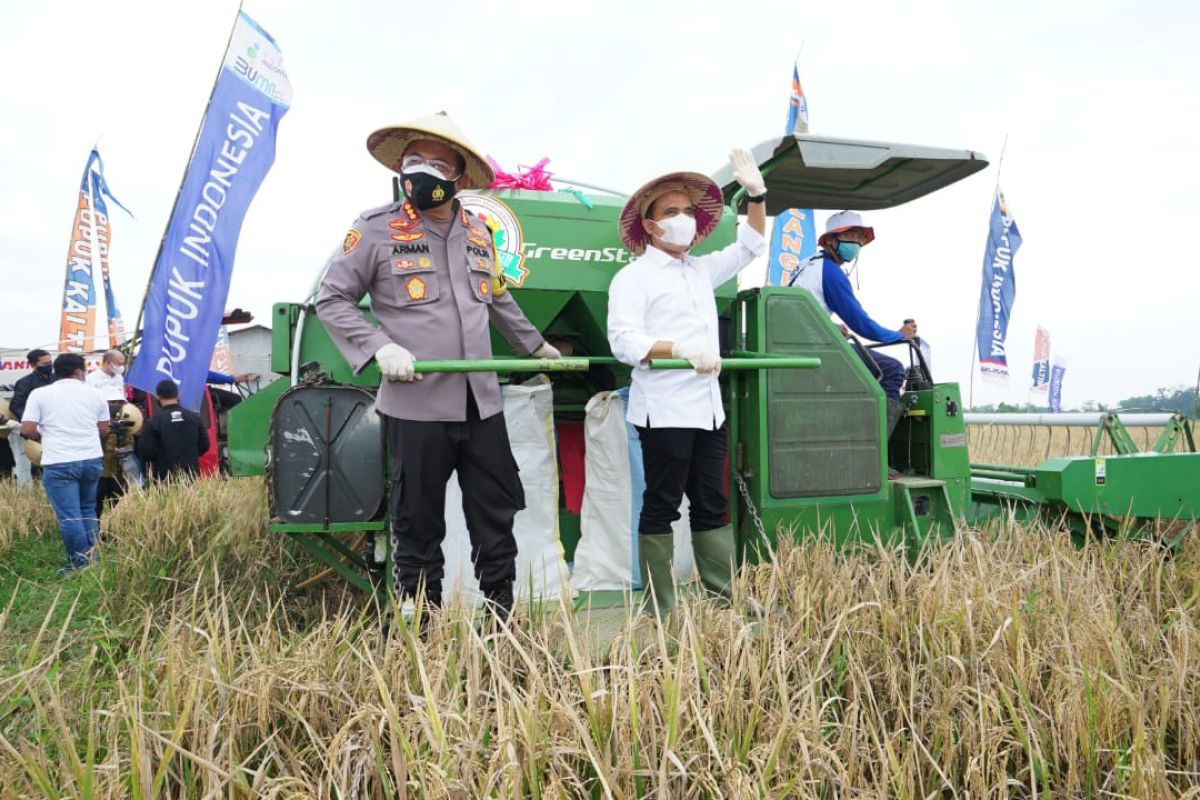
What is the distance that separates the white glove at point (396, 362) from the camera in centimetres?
257

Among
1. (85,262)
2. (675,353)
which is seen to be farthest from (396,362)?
(85,262)

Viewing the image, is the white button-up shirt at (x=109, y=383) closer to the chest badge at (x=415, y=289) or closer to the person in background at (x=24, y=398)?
the person in background at (x=24, y=398)

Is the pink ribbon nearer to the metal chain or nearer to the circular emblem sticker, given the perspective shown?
the circular emblem sticker

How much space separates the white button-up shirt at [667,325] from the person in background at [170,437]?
5341mm

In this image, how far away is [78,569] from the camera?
550 cm

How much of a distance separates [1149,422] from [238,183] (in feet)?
24.9

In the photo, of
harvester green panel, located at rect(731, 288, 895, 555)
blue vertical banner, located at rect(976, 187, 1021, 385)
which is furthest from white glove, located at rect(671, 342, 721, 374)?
blue vertical banner, located at rect(976, 187, 1021, 385)

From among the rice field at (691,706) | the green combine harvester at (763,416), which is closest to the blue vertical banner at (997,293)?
the green combine harvester at (763,416)

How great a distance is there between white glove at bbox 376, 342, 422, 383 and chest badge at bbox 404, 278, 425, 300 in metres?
0.27

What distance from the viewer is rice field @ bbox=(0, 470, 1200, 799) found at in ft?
5.58

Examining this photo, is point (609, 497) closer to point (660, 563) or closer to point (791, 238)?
point (660, 563)

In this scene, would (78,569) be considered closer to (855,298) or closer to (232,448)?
(232,448)

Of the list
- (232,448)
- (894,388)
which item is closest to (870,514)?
(894,388)

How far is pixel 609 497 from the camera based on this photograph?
3.78 metres
